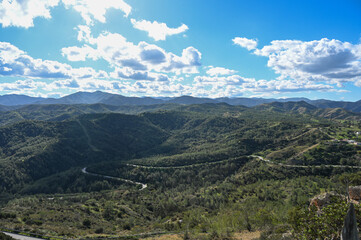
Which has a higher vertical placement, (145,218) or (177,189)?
(145,218)

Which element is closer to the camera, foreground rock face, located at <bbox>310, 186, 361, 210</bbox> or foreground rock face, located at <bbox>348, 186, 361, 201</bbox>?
foreground rock face, located at <bbox>310, 186, 361, 210</bbox>

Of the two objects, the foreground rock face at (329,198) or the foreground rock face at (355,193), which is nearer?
the foreground rock face at (329,198)

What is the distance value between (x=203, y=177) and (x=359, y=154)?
10507 cm

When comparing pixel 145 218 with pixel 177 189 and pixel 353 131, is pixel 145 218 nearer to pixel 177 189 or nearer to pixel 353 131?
pixel 177 189

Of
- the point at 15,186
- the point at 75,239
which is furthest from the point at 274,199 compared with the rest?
the point at 15,186

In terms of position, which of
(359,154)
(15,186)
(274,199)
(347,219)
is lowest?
(15,186)

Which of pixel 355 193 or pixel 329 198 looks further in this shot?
pixel 355 193

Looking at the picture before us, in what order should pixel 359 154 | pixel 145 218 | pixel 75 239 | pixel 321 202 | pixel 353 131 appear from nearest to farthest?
pixel 321 202 < pixel 75 239 < pixel 145 218 < pixel 359 154 < pixel 353 131

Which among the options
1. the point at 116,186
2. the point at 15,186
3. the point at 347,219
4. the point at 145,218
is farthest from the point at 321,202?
the point at 15,186

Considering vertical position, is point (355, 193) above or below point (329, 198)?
above

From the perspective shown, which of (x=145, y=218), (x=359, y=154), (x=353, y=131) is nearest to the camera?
(x=145, y=218)

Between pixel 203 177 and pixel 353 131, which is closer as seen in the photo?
pixel 203 177

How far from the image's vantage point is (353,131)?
199 metres

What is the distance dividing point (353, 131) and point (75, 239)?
813 ft
